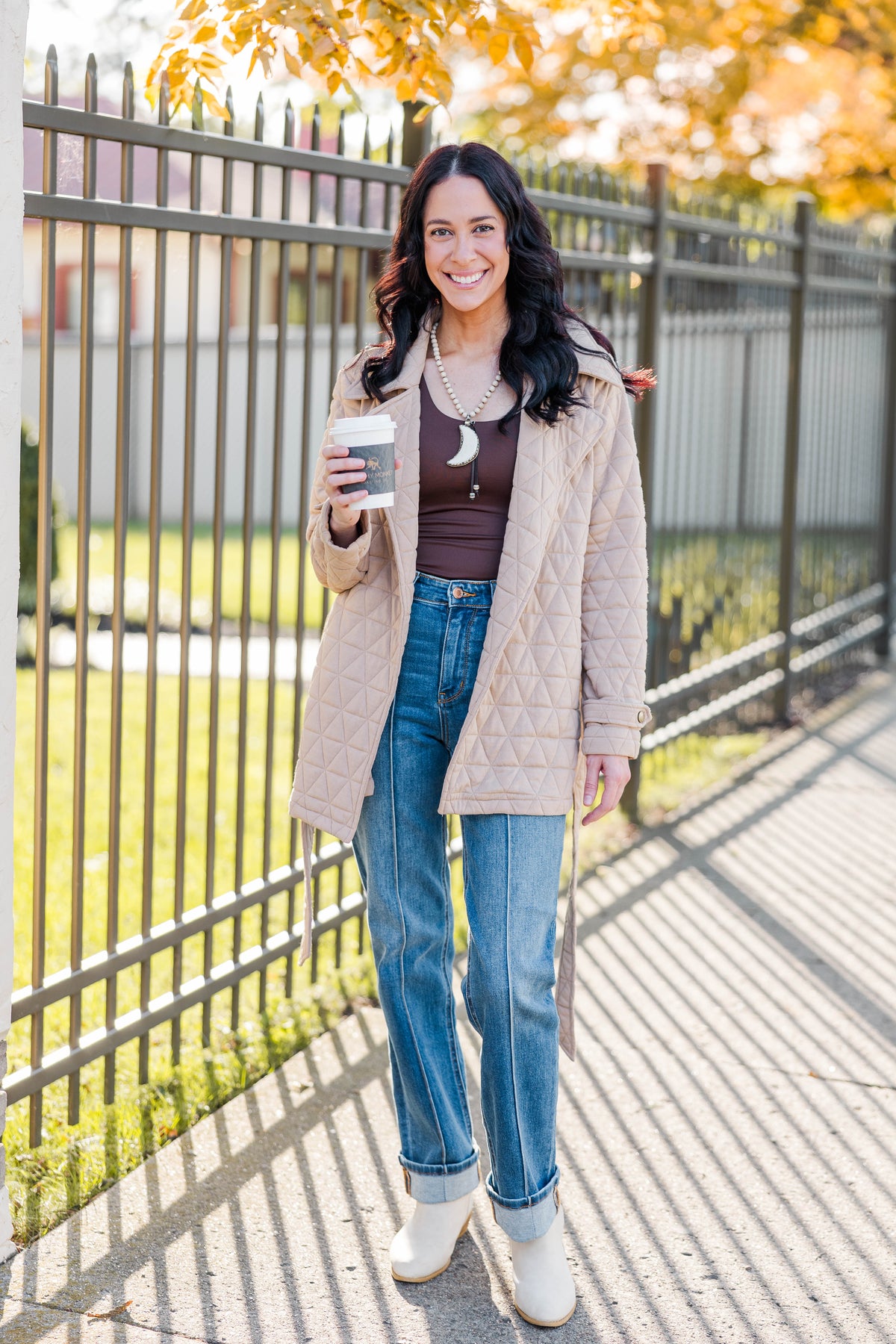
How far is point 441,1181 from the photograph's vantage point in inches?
115

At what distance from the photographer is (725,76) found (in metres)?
16.3

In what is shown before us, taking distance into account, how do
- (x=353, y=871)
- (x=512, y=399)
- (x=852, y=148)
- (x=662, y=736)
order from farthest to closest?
(x=852, y=148)
(x=662, y=736)
(x=353, y=871)
(x=512, y=399)

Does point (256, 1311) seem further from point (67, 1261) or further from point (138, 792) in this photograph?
point (138, 792)

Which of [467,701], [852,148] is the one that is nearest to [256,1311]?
[467,701]

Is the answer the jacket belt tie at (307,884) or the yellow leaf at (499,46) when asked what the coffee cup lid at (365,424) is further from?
the yellow leaf at (499,46)

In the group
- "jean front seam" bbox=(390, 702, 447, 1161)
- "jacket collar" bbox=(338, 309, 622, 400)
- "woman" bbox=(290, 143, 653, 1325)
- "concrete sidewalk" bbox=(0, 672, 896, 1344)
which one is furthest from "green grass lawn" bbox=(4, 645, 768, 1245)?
"jacket collar" bbox=(338, 309, 622, 400)

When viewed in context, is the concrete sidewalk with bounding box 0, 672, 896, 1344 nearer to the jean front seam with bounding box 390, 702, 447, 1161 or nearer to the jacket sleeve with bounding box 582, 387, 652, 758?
the jean front seam with bounding box 390, 702, 447, 1161

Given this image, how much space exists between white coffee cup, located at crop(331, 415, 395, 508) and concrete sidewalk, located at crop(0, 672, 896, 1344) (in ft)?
4.83

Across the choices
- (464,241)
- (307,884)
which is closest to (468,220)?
(464,241)

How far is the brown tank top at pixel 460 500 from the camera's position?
2.69 m

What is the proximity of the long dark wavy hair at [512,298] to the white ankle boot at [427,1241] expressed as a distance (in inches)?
58.6

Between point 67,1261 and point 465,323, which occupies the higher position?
point 465,323

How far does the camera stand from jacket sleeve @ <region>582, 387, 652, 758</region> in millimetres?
2744

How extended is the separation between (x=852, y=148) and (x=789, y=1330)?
15.2m
